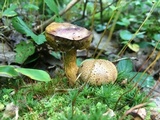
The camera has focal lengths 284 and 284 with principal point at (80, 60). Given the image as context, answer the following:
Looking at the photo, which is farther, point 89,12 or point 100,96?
point 89,12

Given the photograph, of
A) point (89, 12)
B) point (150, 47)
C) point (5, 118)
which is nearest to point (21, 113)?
point (5, 118)

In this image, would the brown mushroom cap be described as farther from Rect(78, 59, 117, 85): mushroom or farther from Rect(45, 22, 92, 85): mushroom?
Rect(78, 59, 117, 85): mushroom

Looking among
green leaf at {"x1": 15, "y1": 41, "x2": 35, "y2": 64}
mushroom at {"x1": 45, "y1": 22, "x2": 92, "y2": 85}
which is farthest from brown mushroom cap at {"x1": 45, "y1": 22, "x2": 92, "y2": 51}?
green leaf at {"x1": 15, "y1": 41, "x2": 35, "y2": 64}

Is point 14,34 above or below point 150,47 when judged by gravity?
above

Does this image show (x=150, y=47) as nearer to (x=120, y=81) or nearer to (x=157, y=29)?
(x=157, y=29)

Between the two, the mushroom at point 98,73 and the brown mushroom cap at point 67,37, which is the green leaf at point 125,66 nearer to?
the mushroom at point 98,73

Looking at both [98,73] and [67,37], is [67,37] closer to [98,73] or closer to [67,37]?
[67,37]

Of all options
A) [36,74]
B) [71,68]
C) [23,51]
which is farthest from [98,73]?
[23,51]
